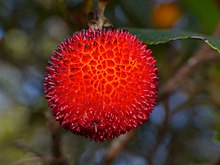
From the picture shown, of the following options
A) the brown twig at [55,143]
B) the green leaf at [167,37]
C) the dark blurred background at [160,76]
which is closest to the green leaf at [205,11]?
the dark blurred background at [160,76]

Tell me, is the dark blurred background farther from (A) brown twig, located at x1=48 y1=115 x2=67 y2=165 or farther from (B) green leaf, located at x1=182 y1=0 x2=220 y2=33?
(A) brown twig, located at x1=48 y1=115 x2=67 y2=165

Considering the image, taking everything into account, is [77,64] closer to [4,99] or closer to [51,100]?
[51,100]

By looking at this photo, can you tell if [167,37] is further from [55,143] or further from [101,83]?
[55,143]

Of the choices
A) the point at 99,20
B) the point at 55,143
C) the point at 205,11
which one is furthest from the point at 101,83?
the point at 205,11

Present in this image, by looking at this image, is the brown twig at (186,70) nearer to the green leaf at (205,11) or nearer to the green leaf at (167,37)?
the green leaf at (205,11)

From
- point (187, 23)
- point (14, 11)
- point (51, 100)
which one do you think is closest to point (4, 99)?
point (14, 11)

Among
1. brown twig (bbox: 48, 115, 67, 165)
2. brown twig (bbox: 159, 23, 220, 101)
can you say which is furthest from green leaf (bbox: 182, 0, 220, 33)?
brown twig (bbox: 48, 115, 67, 165)

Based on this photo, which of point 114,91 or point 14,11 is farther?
point 14,11
